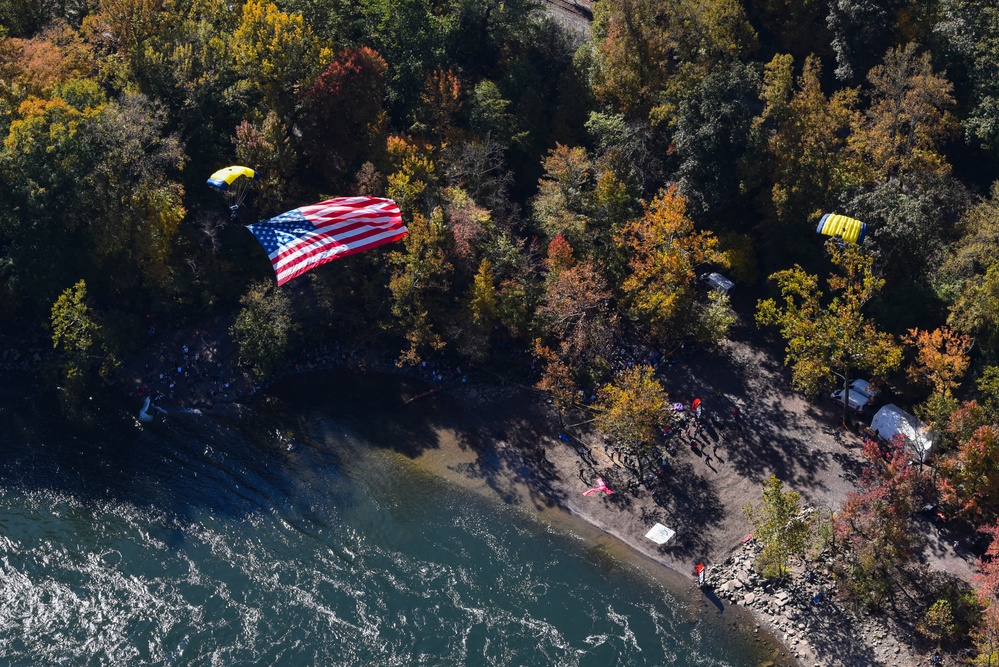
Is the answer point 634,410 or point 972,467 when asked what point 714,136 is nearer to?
point 634,410

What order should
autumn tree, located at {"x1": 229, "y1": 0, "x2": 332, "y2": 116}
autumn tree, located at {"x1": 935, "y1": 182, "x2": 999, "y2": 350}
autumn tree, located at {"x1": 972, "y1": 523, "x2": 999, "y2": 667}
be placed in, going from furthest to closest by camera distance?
autumn tree, located at {"x1": 229, "y1": 0, "x2": 332, "y2": 116} < autumn tree, located at {"x1": 935, "y1": 182, "x2": 999, "y2": 350} < autumn tree, located at {"x1": 972, "y1": 523, "x2": 999, "y2": 667}

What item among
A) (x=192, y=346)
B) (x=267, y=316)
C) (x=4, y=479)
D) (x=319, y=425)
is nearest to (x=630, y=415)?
(x=319, y=425)

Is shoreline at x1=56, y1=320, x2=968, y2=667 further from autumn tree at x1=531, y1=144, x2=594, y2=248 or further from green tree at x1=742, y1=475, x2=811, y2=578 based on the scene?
autumn tree at x1=531, y1=144, x2=594, y2=248

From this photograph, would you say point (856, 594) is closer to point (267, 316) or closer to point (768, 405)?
point (768, 405)

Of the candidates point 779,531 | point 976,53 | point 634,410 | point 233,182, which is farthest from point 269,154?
point 976,53

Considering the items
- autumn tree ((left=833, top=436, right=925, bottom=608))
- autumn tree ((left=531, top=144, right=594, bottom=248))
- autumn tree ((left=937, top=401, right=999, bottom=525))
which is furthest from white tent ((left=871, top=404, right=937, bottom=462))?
autumn tree ((left=531, top=144, right=594, bottom=248))

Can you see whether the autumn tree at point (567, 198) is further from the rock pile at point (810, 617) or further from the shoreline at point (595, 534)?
the rock pile at point (810, 617)
